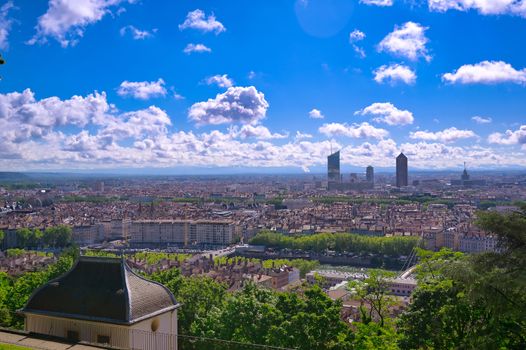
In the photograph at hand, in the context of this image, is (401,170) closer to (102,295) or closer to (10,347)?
(102,295)

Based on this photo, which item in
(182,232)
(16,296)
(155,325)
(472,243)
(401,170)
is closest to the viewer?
(155,325)

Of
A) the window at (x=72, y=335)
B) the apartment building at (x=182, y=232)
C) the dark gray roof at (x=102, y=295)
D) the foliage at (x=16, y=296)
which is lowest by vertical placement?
the apartment building at (x=182, y=232)

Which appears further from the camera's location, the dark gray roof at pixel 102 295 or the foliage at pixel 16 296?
the foliage at pixel 16 296

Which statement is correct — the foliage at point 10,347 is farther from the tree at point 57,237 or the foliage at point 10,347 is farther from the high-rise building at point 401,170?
the high-rise building at point 401,170

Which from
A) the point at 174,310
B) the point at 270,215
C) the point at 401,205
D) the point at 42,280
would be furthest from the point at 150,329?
the point at 401,205

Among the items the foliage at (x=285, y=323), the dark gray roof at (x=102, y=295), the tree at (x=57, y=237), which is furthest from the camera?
the tree at (x=57, y=237)

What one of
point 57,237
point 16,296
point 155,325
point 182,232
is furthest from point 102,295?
point 182,232

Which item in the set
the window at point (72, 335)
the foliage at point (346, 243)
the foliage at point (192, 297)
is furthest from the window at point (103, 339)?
the foliage at point (346, 243)
